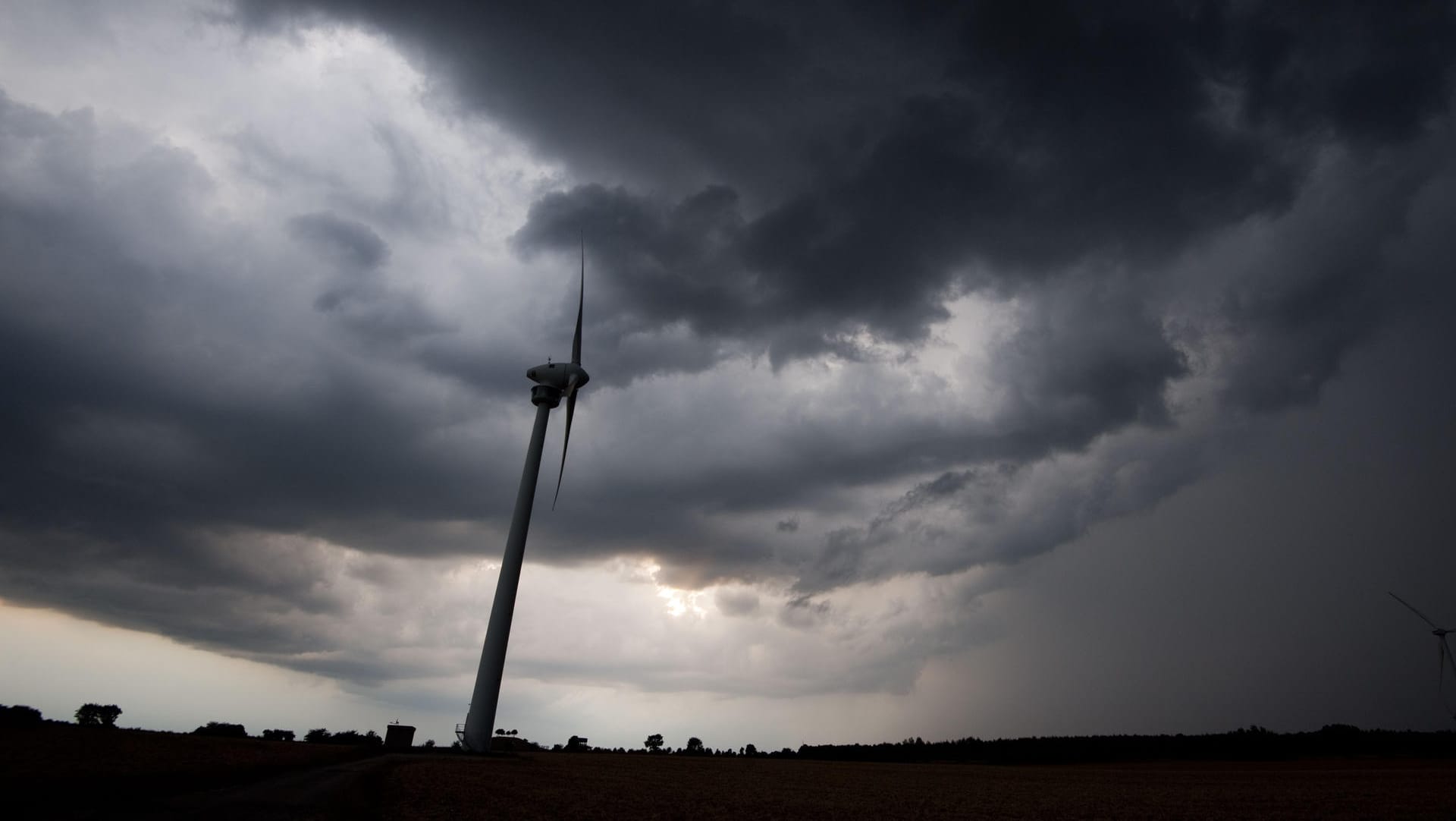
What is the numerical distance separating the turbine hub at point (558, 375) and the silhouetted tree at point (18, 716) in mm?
51628

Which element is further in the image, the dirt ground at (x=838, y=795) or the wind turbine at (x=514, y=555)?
the wind turbine at (x=514, y=555)

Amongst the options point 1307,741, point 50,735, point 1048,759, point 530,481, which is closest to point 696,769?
point 530,481

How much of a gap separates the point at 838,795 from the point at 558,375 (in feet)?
188

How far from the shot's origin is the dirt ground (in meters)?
31.6

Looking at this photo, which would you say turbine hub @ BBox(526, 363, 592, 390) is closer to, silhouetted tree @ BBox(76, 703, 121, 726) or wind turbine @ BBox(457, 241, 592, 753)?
wind turbine @ BBox(457, 241, 592, 753)

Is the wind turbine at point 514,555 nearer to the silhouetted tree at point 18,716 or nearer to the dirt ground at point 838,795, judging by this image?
the dirt ground at point 838,795

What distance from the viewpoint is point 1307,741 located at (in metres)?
159

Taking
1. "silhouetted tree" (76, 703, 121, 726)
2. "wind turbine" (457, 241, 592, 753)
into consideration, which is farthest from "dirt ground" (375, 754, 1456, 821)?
"silhouetted tree" (76, 703, 121, 726)

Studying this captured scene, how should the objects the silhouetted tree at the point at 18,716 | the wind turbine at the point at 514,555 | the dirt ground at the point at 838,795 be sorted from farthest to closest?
the wind turbine at the point at 514,555 → the silhouetted tree at the point at 18,716 → the dirt ground at the point at 838,795

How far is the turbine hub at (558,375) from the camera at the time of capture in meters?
88.2

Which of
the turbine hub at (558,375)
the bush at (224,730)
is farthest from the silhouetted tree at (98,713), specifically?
the turbine hub at (558,375)

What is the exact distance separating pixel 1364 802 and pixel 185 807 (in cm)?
5545

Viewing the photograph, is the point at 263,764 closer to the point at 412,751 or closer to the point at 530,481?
the point at 412,751

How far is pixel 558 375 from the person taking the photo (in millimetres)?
88312
